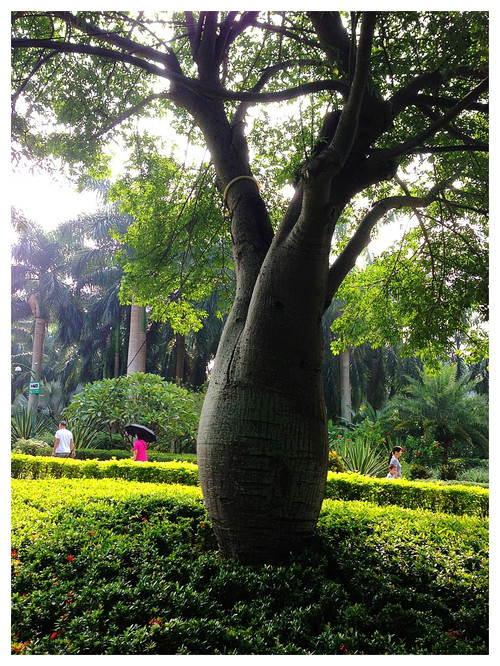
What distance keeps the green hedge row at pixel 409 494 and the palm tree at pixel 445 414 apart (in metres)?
7.85

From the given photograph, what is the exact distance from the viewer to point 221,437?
151 inches

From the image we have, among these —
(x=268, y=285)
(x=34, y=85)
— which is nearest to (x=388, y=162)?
(x=268, y=285)

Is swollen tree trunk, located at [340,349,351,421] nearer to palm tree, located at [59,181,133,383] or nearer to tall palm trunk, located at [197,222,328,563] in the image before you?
palm tree, located at [59,181,133,383]

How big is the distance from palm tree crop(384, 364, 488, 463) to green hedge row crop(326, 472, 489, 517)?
7.85m

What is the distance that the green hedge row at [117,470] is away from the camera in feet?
25.8

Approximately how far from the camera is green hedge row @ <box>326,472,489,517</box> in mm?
7172

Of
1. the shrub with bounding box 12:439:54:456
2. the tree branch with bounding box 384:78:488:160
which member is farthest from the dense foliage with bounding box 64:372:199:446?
the tree branch with bounding box 384:78:488:160

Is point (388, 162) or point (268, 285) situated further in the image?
point (388, 162)

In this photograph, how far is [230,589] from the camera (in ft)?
10.8

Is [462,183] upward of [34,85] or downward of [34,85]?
downward

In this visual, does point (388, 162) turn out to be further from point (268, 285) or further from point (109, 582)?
point (109, 582)

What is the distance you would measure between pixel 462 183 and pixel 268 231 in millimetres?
3604

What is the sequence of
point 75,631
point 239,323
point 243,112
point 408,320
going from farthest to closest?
1. point 408,320
2. point 243,112
3. point 239,323
4. point 75,631

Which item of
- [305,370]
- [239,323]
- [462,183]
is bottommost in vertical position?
[305,370]
